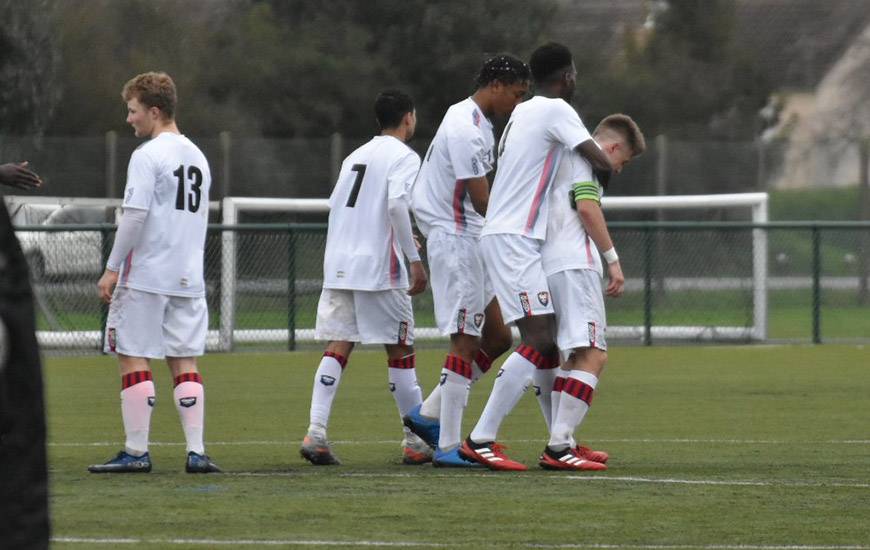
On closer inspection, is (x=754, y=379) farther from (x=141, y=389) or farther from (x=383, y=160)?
(x=141, y=389)

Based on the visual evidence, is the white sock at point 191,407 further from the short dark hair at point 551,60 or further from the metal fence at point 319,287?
the metal fence at point 319,287

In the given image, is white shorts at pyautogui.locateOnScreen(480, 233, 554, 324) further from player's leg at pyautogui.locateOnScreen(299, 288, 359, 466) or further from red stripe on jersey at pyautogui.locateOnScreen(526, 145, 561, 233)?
player's leg at pyautogui.locateOnScreen(299, 288, 359, 466)

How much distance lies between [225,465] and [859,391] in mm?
6695

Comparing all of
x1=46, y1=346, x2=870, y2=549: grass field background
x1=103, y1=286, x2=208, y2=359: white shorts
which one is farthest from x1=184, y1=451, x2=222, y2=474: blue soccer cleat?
x1=103, y1=286, x2=208, y2=359: white shorts

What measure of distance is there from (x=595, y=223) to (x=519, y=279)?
0.45 m

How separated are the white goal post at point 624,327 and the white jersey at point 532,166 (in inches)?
448

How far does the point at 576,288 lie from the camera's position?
8.00 m

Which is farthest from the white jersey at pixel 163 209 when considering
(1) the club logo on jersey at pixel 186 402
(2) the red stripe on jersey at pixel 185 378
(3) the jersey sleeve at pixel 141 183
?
(1) the club logo on jersey at pixel 186 402

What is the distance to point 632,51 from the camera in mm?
45906

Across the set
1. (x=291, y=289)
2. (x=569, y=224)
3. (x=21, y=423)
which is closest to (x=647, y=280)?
(x=291, y=289)

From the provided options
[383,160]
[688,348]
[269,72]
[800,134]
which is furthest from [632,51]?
[383,160]

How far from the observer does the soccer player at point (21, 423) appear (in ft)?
8.59

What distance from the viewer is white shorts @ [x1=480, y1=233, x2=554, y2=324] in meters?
8.00

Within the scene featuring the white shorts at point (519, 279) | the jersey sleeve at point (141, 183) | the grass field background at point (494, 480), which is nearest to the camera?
the grass field background at point (494, 480)
